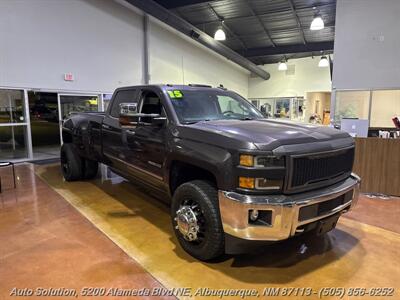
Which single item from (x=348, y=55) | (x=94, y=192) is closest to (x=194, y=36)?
(x=348, y=55)

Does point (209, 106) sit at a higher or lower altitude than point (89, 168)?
higher

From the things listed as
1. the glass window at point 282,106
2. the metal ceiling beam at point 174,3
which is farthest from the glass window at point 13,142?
the glass window at point 282,106

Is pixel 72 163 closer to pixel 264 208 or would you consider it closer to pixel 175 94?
pixel 175 94

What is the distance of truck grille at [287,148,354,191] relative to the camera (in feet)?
7.91

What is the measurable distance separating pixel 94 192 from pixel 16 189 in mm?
1482

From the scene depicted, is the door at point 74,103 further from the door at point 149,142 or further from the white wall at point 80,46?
the door at point 149,142

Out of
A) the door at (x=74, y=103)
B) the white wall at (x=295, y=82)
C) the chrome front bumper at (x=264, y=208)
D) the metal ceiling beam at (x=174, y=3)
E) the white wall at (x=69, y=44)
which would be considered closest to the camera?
the chrome front bumper at (x=264, y=208)

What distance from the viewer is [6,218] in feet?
12.8

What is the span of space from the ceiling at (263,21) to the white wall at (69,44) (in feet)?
6.22

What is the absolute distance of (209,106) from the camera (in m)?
3.60

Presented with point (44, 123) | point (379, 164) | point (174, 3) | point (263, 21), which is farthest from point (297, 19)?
point (44, 123)

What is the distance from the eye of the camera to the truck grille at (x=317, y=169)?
2.41 meters

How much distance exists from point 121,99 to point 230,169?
2602 mm

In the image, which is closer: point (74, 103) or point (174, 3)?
point (74, 103)
